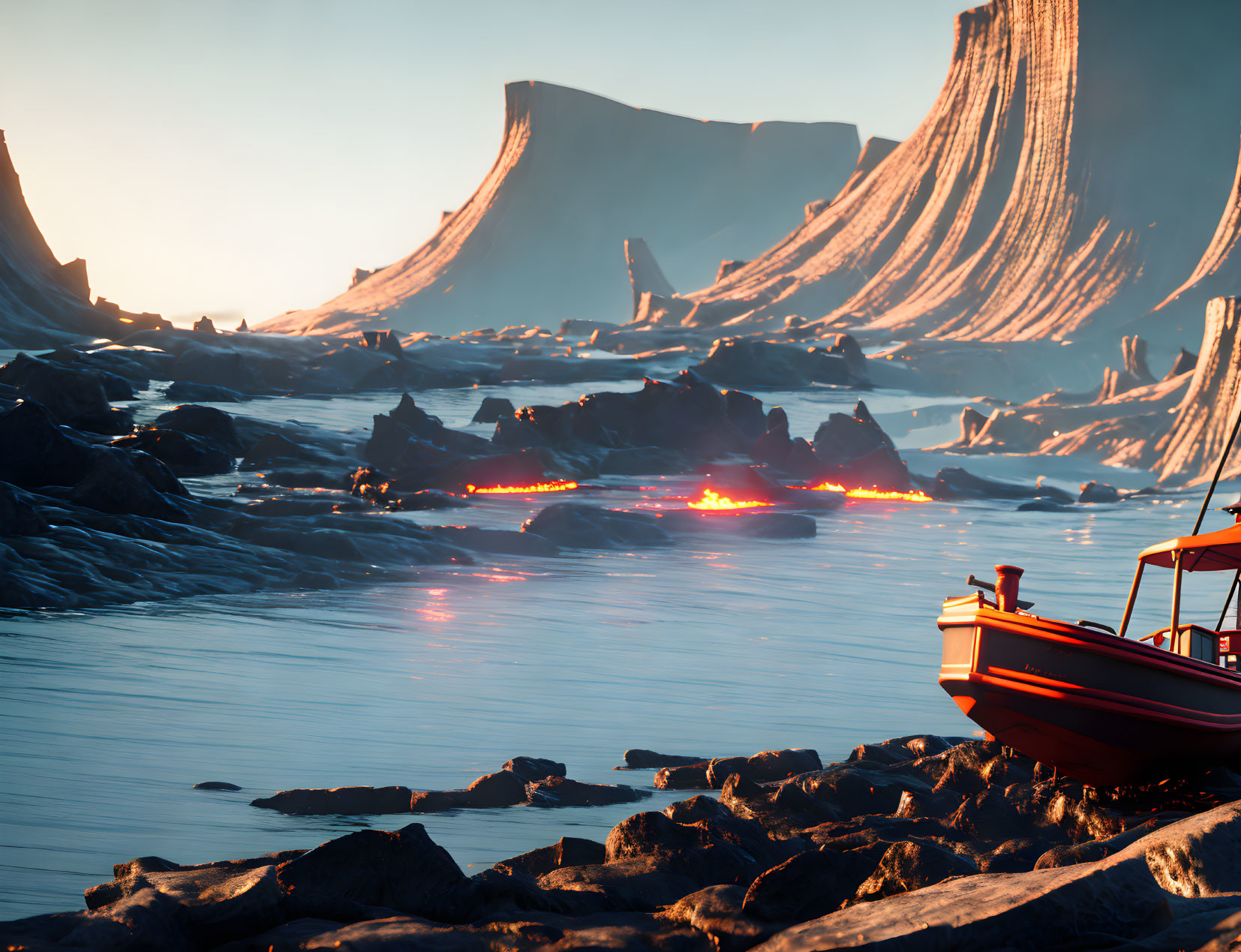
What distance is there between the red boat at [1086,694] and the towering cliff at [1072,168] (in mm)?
86290

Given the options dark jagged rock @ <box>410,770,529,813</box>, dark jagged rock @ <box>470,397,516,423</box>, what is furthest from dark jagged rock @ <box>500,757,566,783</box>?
dark jagged rock @ <box>470,397,516,423</box>

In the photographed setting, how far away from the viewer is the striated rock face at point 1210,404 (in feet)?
137

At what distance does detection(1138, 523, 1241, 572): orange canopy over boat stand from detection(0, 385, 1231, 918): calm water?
3.50m

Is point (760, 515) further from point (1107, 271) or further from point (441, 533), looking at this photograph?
point (1107, 271)

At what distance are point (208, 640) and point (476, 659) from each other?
3.59 meters

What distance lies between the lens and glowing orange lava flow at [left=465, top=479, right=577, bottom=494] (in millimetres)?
35344

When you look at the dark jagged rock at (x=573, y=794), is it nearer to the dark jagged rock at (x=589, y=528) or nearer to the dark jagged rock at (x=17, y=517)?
the dark jagged rock at (x=17, y=517)

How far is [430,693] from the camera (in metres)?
12.6

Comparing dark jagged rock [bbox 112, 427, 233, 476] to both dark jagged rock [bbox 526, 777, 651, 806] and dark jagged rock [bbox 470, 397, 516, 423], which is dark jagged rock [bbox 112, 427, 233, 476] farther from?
dark jagged rock [bbox 526, 777, 651, 806]

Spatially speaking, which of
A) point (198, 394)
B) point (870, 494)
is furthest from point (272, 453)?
point (870, 494)

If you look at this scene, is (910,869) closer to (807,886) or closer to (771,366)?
(807,886)

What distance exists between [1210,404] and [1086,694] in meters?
42.1

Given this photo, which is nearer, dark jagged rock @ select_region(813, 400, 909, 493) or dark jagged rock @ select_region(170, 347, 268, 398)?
dark jagged rock @ select_region(813, 400, 909, 493)

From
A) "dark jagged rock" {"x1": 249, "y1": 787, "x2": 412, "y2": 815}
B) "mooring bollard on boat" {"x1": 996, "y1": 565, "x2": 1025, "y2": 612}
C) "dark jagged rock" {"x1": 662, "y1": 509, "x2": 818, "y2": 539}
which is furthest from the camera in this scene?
"dark jagged rock" {"x1": 662, "y1": 509, "x2": 818, "y2": 539}
